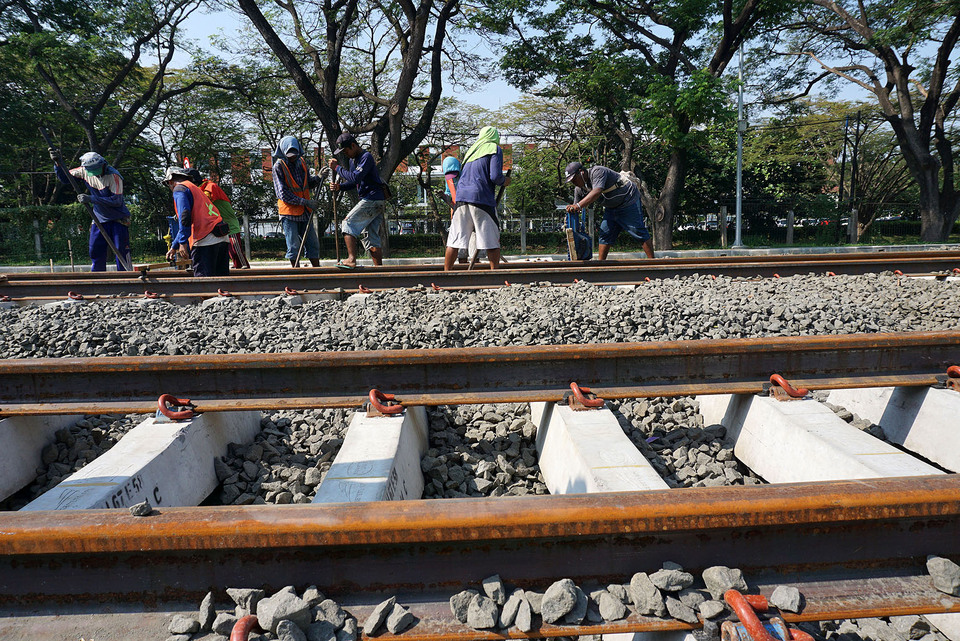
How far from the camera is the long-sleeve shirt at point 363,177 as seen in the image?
7402 millimetres

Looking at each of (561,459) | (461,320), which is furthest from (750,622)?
(461,320)

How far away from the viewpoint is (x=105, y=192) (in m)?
8.20

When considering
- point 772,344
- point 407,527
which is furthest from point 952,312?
point 407,527

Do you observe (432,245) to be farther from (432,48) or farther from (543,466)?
(543,466)

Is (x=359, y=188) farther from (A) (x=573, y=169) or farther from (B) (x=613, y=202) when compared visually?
(B) (x=613, y=202)

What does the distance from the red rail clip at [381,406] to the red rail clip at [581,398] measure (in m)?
0.80

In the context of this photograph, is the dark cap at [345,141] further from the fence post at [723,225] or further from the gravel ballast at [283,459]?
the fence post at [723,225]

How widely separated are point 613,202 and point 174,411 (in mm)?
6828

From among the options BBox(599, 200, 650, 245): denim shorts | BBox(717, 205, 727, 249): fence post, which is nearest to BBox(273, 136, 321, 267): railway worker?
BBox(599, 200, 650, 245): denim shorts

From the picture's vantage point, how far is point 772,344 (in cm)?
264

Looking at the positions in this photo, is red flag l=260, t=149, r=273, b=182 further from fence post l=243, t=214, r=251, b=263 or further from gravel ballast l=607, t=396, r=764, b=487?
gravel ballast l=607, t=396, r=764, b=487

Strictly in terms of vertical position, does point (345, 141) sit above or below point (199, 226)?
above

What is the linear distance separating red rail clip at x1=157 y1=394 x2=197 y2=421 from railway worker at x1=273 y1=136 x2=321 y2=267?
6047 millimetres

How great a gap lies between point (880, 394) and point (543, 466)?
5.90ft
